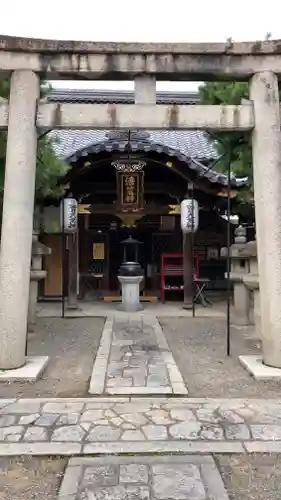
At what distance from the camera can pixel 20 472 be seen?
11.3 feet

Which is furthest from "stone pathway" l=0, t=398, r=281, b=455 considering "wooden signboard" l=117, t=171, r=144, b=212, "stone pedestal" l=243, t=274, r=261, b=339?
"wooden signboard" l=117, t=171, r=144, b=212

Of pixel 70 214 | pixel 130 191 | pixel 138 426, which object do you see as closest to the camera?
pixel 138 426

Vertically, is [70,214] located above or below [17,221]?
above

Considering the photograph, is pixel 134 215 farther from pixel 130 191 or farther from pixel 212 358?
pixel 212 358

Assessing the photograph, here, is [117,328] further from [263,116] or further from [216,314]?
[263,116]

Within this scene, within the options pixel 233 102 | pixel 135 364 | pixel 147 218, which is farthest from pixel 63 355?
pixel 147 218

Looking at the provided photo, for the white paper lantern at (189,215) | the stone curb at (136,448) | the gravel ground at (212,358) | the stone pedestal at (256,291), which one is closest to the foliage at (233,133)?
the stone pedestal at (256,291)

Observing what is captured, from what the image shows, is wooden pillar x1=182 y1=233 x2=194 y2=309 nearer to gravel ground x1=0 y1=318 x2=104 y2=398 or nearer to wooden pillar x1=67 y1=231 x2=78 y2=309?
gravel ground x1=0 y1=318 x2=104 y2=398

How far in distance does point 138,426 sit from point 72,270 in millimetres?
8373

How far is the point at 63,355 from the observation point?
695 centimetres

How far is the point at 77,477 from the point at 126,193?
30.2ft

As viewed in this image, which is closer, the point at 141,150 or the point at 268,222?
the point at 268,222

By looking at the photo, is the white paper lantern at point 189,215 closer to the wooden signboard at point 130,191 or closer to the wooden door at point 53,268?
the wooden signboard at point 130,191

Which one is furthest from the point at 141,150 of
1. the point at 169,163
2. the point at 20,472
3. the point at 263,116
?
the point at 20,472
